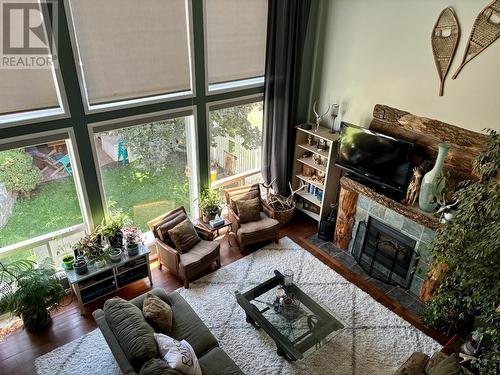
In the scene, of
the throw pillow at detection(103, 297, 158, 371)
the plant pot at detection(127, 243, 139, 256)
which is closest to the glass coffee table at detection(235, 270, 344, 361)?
the throw pillow at detection(103, 297, 158, 371)

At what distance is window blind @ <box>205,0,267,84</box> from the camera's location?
184 inches

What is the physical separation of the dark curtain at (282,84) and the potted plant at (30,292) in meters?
3.40

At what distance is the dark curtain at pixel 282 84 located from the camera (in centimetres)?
498

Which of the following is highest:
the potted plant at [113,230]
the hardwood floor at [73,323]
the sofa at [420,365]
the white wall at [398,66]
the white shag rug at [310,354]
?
the white wall at [398,66]

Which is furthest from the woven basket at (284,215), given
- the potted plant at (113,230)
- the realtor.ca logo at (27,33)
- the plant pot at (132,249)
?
the realtor.ca logo at (27,33)

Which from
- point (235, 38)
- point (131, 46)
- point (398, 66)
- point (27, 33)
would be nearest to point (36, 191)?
point (27, 33)

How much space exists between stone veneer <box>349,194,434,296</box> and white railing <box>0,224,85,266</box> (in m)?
3.74

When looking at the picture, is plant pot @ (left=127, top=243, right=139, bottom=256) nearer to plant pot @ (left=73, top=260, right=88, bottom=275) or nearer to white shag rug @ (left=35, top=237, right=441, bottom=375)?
plant pot @ (left=73, top=260, right=88, bottom=275)

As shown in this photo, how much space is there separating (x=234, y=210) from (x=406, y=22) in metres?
3.33

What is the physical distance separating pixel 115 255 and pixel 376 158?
349 centimetres

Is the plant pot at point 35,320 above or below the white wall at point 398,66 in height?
below

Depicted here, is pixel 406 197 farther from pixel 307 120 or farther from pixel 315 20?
pixel 315 20

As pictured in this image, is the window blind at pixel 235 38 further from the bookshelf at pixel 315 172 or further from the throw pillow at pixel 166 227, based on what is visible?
the throw pillow at pixel 166 227

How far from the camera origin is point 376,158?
15.5 ft
